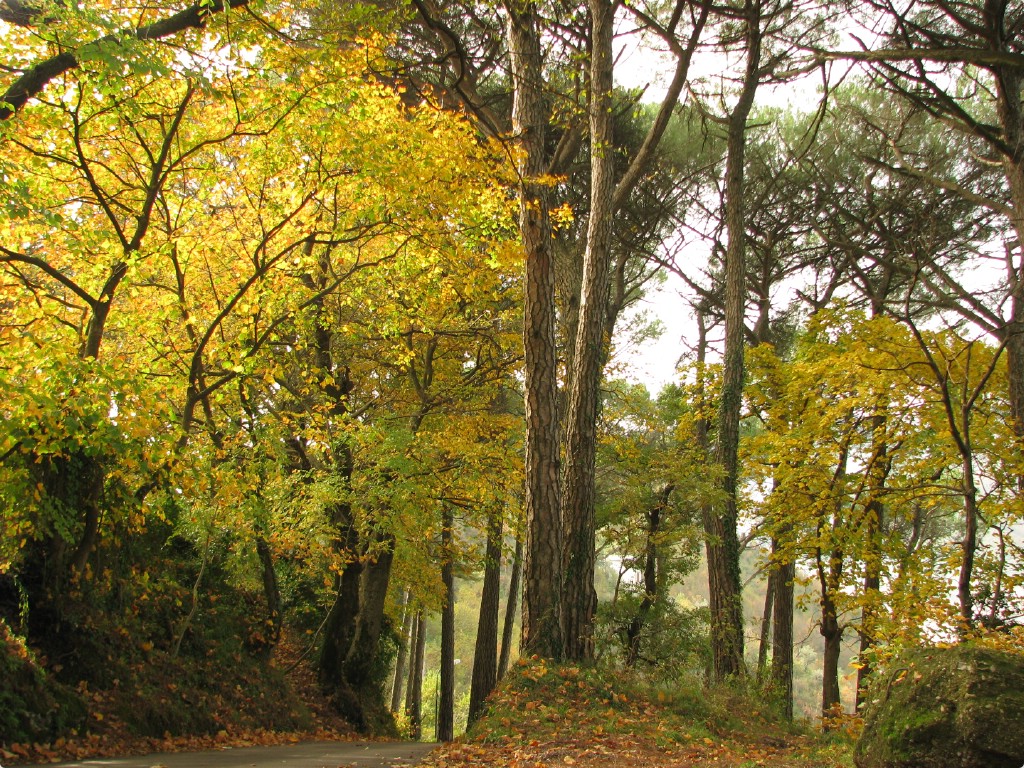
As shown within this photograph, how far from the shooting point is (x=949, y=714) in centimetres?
406

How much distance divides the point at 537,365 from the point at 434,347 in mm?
4094

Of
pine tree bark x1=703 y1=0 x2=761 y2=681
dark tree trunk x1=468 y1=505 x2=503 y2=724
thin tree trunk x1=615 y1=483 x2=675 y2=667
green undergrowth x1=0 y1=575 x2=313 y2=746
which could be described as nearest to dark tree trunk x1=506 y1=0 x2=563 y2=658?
green undergrowth x1=0 y1=575 x2=313 y2=746

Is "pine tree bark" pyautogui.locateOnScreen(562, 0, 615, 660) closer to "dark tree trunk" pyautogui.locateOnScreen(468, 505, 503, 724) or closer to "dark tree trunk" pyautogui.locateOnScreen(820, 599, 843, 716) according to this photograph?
"dark tree trunk" pyautogui.locateOnScreen(468, 505, 503, 724)

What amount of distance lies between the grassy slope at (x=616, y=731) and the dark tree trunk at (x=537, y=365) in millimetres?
543

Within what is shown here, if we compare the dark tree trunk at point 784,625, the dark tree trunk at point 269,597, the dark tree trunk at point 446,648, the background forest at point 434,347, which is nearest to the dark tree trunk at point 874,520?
the background forest at point 434,347

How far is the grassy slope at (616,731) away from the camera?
5.05 meters

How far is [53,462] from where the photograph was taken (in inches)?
247

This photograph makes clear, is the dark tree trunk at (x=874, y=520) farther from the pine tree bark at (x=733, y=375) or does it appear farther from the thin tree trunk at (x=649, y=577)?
the thin tree trunk at (x=649, y=577)

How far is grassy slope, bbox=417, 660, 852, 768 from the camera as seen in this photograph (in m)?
5.05

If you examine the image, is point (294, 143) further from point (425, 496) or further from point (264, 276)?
point (425, 496)

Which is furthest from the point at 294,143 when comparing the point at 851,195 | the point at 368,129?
the point at 851,195

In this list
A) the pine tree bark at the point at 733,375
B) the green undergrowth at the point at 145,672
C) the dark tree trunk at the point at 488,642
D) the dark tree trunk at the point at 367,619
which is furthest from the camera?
the dark tree trunk at the point at 488,642

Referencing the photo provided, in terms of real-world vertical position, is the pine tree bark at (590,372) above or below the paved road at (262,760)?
above

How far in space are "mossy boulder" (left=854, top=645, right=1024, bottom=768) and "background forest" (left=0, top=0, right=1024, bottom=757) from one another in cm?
220
